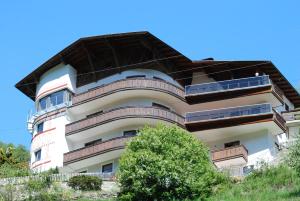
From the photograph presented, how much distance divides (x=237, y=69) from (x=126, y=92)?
9733mm

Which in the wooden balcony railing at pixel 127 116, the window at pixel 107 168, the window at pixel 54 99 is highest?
the window at pixel 54 99

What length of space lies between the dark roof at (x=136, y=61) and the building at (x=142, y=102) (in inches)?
3.3

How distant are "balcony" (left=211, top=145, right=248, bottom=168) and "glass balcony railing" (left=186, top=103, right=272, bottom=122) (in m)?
3.16

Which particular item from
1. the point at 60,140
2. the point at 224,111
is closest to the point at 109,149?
the point at 60,140

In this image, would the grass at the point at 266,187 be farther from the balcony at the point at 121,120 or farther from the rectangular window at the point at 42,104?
the rectangular window at the point at 42,104

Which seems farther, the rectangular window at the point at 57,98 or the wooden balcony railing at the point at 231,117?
the rectangular window at the point at 57,98

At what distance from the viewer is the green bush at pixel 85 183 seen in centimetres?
4919

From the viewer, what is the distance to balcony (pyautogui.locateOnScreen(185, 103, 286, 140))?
198ft

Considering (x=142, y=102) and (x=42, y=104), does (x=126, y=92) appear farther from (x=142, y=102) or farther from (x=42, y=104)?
(x=42, y=104)

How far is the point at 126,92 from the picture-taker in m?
61.9

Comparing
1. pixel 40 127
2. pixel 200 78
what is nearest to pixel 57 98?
pixel 40 127

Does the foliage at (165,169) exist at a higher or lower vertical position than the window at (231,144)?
lower

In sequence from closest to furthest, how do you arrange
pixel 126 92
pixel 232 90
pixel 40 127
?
pixel 126 92 → pixel 232 90 → pixel 40 127

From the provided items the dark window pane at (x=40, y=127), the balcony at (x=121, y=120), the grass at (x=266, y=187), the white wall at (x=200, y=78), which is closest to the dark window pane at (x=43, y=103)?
the dark window pane at (x=40, y=127)
